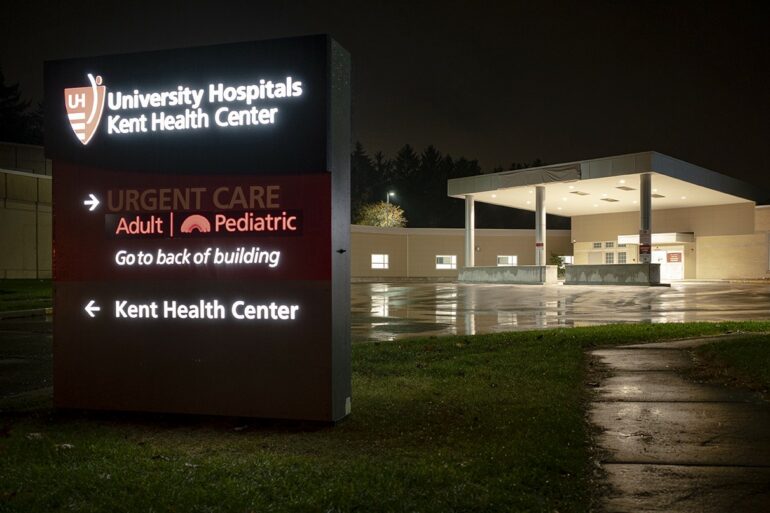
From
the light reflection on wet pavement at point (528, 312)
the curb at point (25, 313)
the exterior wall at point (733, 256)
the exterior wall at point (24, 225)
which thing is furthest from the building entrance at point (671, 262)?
the curb at point (25, 313)

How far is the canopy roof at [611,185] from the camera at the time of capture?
43.3 meters

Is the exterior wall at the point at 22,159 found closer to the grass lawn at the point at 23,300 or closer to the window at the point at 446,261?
the grass lawn at the point at 23,300

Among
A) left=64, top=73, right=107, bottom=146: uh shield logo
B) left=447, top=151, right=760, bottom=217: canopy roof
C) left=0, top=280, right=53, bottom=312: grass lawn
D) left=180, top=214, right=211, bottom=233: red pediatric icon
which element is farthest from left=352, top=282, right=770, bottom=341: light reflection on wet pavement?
left=447, top=151, right=760, bottom=217: canopy roof

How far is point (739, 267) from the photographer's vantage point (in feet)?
186

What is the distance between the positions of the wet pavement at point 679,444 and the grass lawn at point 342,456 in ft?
1.08

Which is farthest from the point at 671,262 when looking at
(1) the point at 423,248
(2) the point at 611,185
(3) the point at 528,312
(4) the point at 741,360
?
(4) the point at 741,360

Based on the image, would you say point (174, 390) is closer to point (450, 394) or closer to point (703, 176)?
point (450, 394)

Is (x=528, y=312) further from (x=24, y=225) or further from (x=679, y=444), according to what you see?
(x=24, y=225)

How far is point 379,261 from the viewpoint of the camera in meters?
65.0

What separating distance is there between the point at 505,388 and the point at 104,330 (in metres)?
4.76

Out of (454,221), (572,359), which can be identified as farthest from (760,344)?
(454,221)

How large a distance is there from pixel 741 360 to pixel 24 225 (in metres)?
45.9

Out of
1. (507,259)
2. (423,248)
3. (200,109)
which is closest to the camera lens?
(200,109)

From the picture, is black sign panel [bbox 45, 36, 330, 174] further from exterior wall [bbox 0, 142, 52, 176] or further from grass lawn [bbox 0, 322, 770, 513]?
exterior wall [bbox 0, 142, 52, 176]
